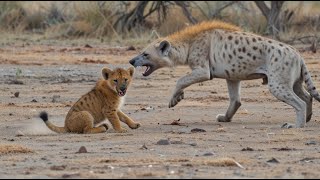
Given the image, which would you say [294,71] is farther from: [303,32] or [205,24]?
[303,32]

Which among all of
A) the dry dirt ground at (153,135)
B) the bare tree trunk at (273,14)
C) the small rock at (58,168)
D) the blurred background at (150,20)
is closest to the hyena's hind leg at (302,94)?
the dry dirt ground at (153,135)

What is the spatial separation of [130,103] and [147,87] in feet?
5.71

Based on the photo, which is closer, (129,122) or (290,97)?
(129,122)

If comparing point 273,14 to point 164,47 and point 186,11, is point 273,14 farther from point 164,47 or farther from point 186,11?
point 164,47

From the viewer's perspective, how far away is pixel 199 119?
13.0m

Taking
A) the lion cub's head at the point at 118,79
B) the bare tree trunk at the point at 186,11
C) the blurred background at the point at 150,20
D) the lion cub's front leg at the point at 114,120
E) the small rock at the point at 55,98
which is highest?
the lion cub's head at the point at 118,79

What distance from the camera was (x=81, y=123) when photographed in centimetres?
1154

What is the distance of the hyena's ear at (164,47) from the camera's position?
1298cm

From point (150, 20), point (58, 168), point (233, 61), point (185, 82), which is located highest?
point (58, 168)

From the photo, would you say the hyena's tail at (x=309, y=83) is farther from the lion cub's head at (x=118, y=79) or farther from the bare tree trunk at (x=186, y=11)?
the bare tree trunk at (x=186, y=11)

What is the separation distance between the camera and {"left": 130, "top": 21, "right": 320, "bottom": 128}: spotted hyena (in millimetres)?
12180

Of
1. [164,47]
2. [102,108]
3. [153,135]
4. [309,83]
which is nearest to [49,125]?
[102,108]

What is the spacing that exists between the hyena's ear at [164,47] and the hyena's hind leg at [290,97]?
149cm

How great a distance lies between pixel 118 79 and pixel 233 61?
1550 mm
